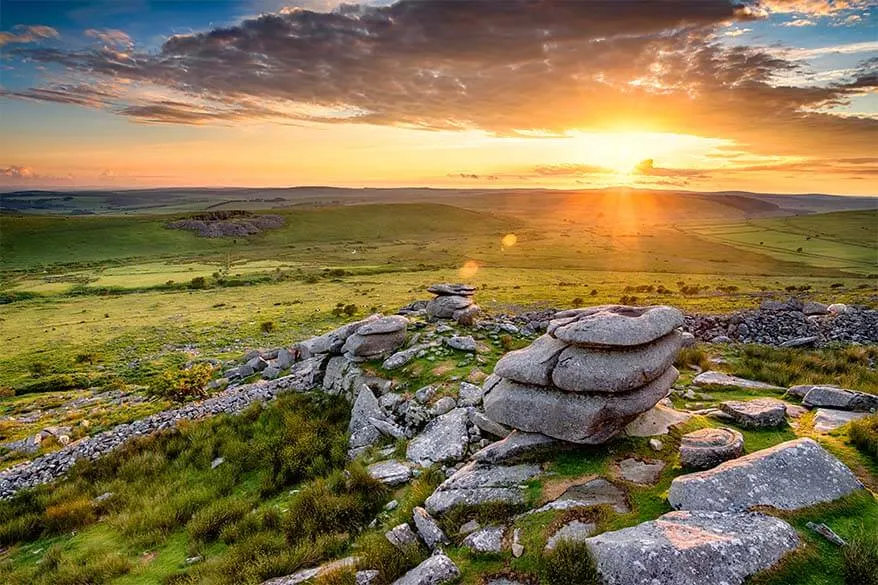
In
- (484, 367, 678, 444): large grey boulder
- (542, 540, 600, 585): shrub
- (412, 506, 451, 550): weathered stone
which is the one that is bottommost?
(412, 506, 451, 550): weathered stone

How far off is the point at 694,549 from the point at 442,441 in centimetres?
810

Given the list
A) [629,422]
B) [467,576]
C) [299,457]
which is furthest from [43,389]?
[629,422]

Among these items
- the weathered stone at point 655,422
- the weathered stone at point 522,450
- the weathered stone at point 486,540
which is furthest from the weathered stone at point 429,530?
the weathered stone at point 655,422

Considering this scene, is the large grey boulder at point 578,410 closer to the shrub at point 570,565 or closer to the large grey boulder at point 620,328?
the large grey boulder at point 620,328

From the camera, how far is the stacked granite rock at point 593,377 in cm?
1152

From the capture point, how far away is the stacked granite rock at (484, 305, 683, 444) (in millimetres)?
11516

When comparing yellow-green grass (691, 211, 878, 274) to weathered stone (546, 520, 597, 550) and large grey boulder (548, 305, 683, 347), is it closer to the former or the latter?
large grey boulder (548, 305, 683, 347)

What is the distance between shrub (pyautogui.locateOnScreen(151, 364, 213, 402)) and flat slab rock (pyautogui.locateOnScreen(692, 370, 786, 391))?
24.0 metres

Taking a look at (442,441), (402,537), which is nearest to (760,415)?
(442,441)

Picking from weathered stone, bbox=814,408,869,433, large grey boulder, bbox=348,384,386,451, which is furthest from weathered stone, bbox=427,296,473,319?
weathered stone, bbox=814,408,869,433

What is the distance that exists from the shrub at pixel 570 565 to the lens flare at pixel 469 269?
6439 cm

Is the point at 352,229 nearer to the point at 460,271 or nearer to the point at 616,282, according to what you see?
the point at 460,271

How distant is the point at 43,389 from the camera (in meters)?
30.4

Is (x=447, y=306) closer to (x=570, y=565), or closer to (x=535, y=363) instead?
(x=535, y=363)
